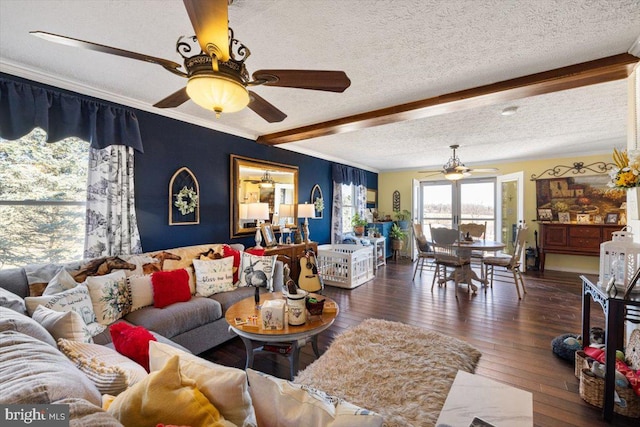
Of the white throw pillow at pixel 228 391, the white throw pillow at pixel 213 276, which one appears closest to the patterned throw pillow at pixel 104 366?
the white throw pillow at pixel 228 391

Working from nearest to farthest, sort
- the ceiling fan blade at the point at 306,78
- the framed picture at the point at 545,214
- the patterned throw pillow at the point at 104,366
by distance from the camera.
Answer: the patterned throw pillow at the point at 104,366 < the ceiling fan blade at the point at 306,78 < the framed picture at the point at 545,214

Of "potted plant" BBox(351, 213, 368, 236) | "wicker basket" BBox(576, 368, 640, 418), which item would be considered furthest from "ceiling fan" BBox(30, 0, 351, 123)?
"potted plant" BBox(351, 213, 368, 236)

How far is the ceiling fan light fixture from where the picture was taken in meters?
1.36

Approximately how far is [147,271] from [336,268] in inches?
115

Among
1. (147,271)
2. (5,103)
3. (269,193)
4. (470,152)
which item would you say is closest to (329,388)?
(147,271)

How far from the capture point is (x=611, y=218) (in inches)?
197

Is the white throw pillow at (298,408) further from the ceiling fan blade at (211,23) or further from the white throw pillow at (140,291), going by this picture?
the white throw pillow at (140,291)

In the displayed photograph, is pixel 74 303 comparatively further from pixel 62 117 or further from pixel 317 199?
pixel 317 199

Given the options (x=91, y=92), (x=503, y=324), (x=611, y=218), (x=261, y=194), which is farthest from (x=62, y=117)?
(x=611, y=218)

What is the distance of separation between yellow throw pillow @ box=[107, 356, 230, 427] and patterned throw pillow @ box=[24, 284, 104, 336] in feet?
4.72

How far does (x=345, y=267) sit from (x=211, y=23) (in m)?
3.98

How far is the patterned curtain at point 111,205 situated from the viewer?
8.41ft

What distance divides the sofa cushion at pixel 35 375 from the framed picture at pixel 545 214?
735 cm

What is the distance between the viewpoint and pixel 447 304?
372 centimetres
